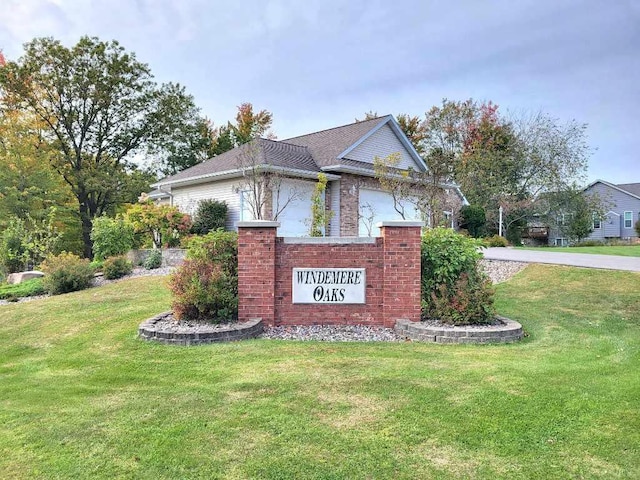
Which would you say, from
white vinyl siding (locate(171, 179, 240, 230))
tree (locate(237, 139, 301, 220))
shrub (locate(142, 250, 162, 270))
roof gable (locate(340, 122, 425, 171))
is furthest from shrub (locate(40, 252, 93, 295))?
roof gable (locate(340, 122, 425, 171))

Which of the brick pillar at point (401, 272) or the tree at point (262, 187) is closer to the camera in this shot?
the brick pillar at point (401, 272)

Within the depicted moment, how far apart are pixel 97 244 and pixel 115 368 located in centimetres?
1119

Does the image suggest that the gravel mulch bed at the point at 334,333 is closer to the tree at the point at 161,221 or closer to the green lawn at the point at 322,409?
the green lawn at the point at 322,409

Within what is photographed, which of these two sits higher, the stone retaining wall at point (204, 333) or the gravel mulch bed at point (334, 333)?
the stone retaining wall at point (204, 333)

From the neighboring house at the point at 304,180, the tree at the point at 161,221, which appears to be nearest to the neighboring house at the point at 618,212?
the neighboring house at the point at 304,180

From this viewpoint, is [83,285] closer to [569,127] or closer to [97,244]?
[97,244]

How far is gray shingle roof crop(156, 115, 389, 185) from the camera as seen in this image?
1630 centimetres

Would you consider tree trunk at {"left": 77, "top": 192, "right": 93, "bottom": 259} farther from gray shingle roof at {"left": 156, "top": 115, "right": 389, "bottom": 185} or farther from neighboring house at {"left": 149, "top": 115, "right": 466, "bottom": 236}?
gray shingle roof at {"left": 156, "top": 115, "right": 389, "bottom": 185}

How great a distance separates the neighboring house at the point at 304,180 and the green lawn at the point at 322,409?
33.8ft

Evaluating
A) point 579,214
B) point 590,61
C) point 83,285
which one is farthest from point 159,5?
point 579,214

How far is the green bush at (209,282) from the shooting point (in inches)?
250

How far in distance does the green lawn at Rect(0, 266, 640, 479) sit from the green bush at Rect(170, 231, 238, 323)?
0.86m

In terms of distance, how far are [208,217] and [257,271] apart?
10.6m

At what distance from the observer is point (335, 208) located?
57.1ft
